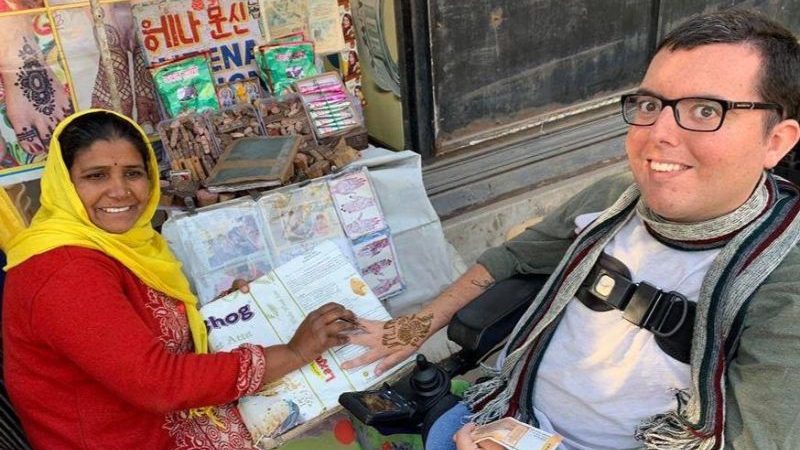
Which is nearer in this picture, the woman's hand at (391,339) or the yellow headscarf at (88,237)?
the yellow headscarf at (88,237)

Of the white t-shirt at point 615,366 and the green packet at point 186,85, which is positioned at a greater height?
the green packet at point 186,85

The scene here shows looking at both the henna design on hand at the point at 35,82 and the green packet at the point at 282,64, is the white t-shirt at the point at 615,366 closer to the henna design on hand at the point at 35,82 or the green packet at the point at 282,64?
the green packet at the point at 282,64

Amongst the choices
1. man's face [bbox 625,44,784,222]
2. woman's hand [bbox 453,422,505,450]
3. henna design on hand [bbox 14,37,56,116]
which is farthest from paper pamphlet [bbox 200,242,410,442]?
henna design on hand [bbox 14,37,56,116]

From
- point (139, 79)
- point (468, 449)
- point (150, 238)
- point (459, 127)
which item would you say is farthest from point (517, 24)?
point (468, 449)

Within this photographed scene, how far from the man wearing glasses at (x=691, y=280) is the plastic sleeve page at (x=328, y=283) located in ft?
1.60

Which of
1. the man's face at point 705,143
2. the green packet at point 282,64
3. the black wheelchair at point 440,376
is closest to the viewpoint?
the man's face at point 705,143

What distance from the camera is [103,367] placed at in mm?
1437

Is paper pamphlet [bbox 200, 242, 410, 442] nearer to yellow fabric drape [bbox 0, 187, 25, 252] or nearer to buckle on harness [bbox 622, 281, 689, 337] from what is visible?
yellow fabric drape [bbox 0, 187, 25, 252]

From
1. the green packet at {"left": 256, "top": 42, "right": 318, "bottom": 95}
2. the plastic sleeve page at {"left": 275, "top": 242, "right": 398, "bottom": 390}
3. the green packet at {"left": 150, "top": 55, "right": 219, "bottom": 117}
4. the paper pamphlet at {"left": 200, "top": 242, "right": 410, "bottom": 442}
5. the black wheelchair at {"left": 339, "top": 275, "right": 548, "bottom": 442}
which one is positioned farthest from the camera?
the green packet at {"left": 256, "top": 42, "right": 318, "bottom": 95}

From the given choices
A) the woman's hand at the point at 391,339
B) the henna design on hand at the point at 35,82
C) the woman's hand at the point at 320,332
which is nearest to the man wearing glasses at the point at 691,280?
the woman's hand at the point at 391,339

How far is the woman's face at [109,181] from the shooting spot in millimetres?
1602

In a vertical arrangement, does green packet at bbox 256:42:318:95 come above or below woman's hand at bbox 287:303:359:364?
above

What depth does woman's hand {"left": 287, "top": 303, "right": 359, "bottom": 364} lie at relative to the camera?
1.76 meters

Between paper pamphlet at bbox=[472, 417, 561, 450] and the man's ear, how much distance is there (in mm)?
685
